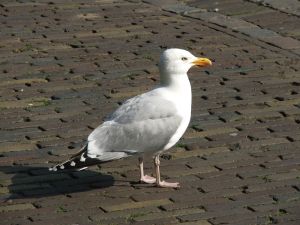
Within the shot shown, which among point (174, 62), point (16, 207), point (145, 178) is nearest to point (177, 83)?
point (174, 62)

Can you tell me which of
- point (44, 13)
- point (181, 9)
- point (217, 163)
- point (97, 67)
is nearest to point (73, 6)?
point (44, 13)

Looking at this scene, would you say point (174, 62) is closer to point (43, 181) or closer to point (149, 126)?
point (149, 126)

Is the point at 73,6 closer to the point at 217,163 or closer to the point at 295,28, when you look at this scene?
the point at 295,28

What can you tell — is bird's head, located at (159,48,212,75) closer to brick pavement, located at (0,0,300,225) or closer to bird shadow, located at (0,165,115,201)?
brick pavement, located at (0,0,300,225)

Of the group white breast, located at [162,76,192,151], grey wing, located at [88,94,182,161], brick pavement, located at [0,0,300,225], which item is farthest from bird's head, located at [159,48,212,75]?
brick pavement, located at [0,0,300,225]

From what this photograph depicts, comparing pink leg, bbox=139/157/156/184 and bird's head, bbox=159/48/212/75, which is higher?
bird's head, bbox=159/48/212/75

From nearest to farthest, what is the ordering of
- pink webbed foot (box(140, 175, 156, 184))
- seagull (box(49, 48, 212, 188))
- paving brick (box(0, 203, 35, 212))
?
paving brick (box(0, 203, 35, 212)) → seagull (box(49, 48, 212, 188)) → pink webbed foot (box(140, 175, 156, 184))

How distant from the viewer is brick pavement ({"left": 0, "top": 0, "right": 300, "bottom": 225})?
7258 millimetres

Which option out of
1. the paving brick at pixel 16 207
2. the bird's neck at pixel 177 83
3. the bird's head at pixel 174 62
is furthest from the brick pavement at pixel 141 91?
the bird's head at pixel 174 62

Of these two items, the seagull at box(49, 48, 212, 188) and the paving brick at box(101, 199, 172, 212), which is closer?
the paving brick at box(101, 199, 172, 212)

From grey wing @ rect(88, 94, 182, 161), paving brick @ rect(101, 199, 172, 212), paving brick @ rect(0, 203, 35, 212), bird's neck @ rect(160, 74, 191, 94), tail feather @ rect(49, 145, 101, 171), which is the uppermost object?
bird's neck @ rect(160, 74, 191, 94)

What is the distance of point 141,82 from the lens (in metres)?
9.95

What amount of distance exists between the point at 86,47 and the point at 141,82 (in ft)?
4.68

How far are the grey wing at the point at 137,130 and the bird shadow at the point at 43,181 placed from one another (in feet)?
1.26
